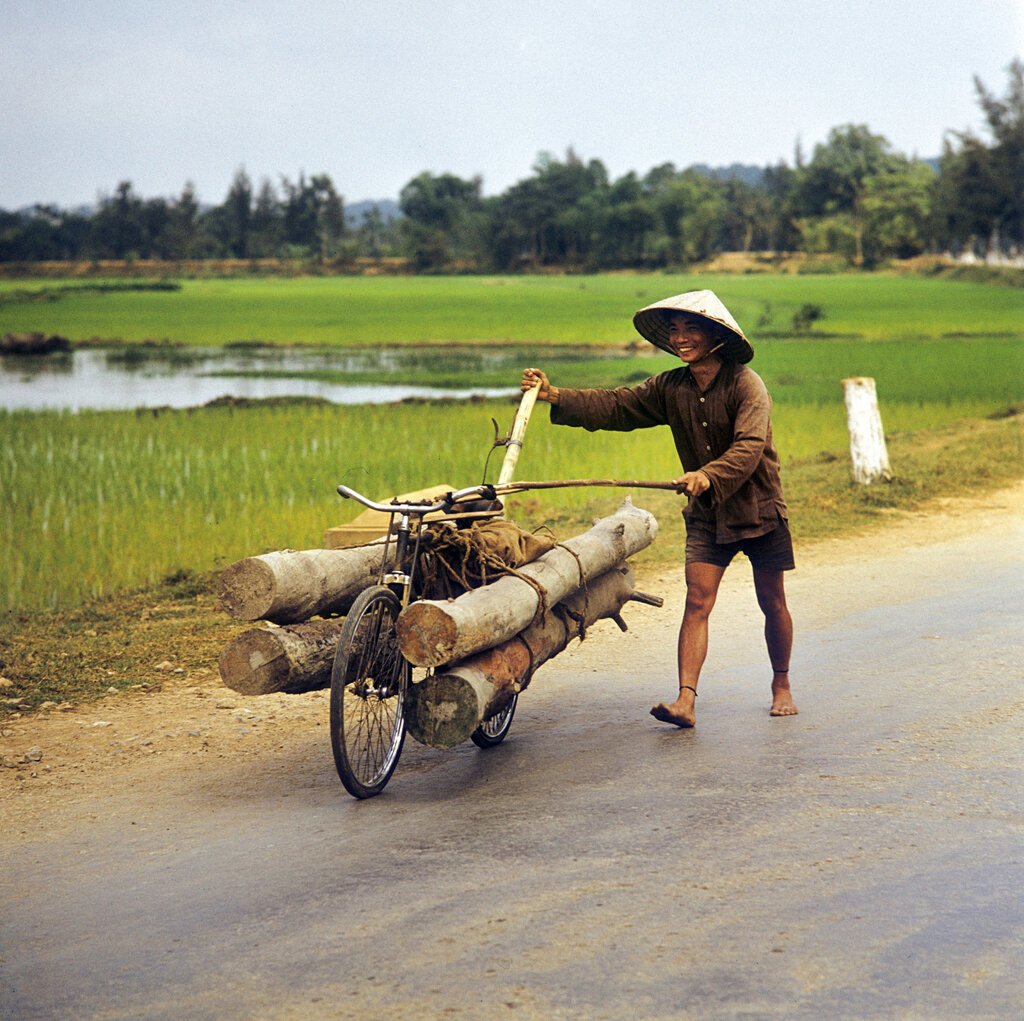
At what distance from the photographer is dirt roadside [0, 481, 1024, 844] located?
5277 mm

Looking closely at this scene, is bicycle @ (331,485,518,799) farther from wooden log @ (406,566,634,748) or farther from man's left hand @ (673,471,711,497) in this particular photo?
man's left hand @ (673,471,711,497)

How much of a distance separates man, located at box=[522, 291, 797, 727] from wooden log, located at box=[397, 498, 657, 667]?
17.8 inches

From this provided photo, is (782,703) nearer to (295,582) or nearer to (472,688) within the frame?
(472,688)

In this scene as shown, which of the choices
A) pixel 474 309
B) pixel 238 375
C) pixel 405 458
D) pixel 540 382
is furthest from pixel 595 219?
pixel 540 382

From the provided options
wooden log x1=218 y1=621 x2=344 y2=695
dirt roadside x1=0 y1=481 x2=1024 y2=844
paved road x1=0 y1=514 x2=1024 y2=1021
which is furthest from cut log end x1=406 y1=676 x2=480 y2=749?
dirt roadside x1=0 y1=481 x2=1024 y2=844

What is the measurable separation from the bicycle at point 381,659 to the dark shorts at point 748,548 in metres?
1.08

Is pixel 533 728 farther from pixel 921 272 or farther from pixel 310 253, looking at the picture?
pixel 310 253

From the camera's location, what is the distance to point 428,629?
4.68m

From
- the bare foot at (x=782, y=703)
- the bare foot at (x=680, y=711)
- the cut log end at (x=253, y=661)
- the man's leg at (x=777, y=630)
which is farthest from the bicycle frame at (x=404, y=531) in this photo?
the bare foot at (x=782, y=703)

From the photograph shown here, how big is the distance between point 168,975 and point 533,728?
8.78 ft

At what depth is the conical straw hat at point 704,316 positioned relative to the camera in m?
5.55

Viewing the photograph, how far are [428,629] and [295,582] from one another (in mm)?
721

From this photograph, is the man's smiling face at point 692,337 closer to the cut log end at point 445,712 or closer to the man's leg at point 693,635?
the man's leg at point 693,635

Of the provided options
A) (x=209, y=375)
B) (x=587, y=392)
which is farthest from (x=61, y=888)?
(x=209, y=375)
